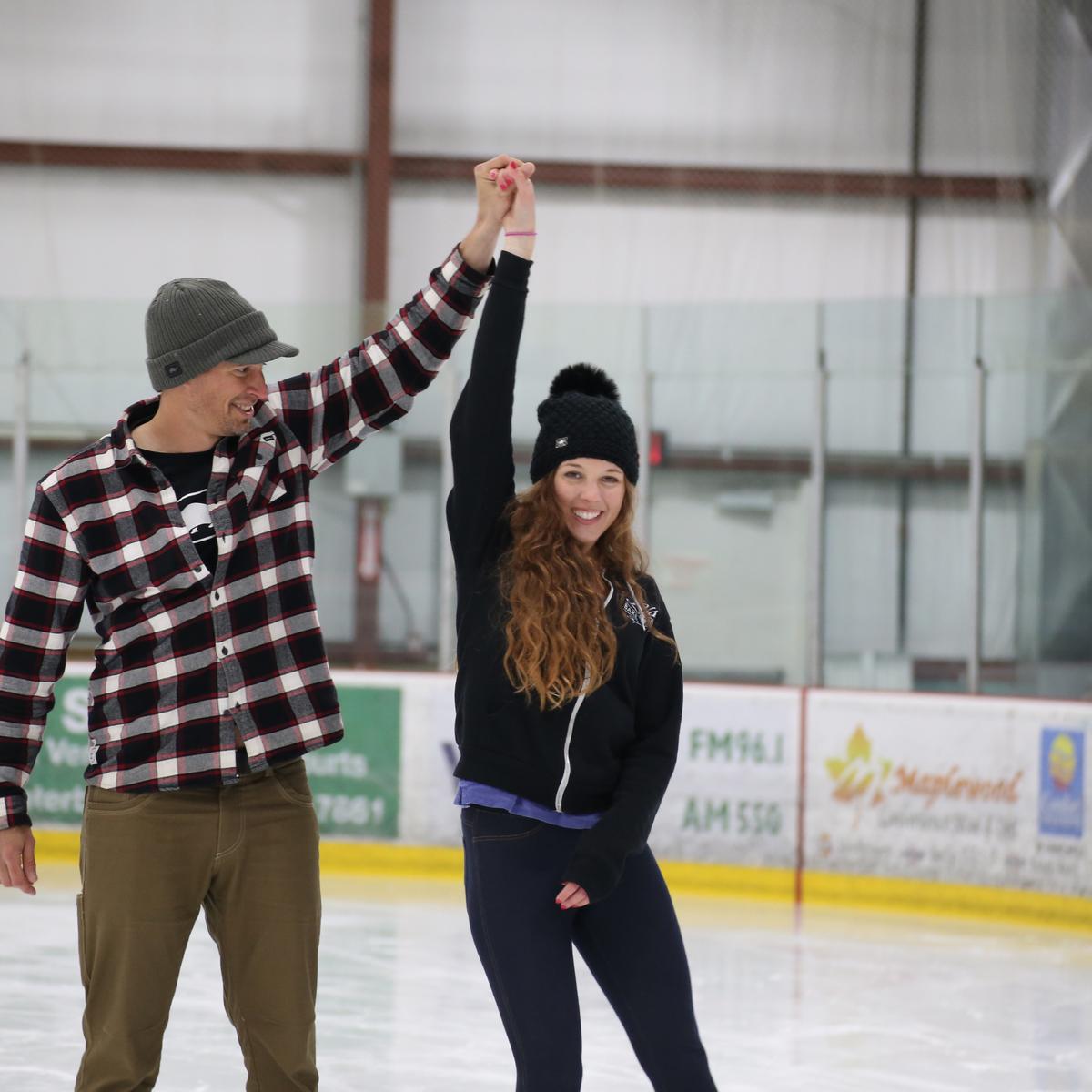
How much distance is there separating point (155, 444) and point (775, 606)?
4.68m

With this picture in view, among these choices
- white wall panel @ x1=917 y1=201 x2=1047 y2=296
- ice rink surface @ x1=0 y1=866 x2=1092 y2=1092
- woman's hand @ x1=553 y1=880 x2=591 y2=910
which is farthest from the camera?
white wall panel @ x1=917 y1=201 x2=1047 y2=296

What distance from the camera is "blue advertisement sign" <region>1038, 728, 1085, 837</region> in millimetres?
5203

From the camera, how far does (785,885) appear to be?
5.67 meters

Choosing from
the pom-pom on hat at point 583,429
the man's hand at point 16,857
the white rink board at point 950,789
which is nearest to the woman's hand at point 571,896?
the pom-pom on hat at point 583,429

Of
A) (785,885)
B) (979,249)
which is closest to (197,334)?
(785,885)

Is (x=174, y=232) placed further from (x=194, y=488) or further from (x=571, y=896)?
(x=571, y=896)

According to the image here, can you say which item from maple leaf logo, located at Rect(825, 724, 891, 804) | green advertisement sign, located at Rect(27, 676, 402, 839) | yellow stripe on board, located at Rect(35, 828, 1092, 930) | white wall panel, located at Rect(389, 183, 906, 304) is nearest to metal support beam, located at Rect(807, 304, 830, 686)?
maple leaf logo, located at Rect(825, 724, 891, 804)

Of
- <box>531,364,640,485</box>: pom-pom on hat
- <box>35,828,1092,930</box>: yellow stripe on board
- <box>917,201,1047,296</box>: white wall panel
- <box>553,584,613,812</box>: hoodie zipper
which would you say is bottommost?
<box>35,828,1092,930</box>: yellow stripe on board

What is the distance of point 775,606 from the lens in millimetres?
6352

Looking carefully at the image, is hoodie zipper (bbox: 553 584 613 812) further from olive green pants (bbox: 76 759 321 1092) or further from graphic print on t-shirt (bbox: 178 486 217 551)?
graphic print on t-shirt (bbox: 178 486 217 551)

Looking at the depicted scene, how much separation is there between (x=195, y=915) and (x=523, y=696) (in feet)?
1.61

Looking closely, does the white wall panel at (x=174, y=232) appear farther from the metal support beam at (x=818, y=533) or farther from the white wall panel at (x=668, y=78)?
the metal support beam at (x=818, y=533)

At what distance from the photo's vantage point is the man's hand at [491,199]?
76.1 inches

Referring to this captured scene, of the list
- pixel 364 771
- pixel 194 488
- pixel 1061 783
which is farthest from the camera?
pixel 364 771
